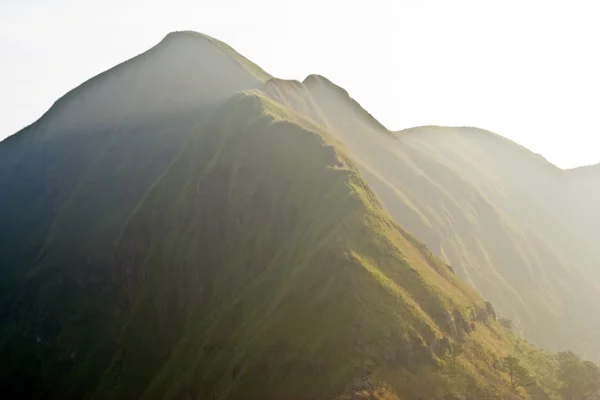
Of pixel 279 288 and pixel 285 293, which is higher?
pixel 285 293

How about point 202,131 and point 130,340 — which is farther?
point 202,131

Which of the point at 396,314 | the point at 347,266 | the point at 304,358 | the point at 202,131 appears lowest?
the point at 304,358

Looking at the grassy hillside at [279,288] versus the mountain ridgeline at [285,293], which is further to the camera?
the mountain ridgeline at [285,293]

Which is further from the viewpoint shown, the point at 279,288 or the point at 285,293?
the point at 279,288

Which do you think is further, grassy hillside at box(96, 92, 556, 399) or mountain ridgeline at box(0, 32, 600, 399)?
mountain ridgeline at box(0, 32, 600, 399)

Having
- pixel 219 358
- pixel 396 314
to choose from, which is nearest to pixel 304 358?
pixel 396 314

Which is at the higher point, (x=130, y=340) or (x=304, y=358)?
(x=304, y=358)

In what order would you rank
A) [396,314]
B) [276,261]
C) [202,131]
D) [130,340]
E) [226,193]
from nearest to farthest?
[396,314], [276,261], [226,193], [130,340], [202,131]

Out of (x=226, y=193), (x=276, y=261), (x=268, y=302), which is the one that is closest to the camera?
(x=268, y=302)

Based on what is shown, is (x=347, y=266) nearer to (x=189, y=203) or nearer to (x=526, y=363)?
(x=526, y=363)
